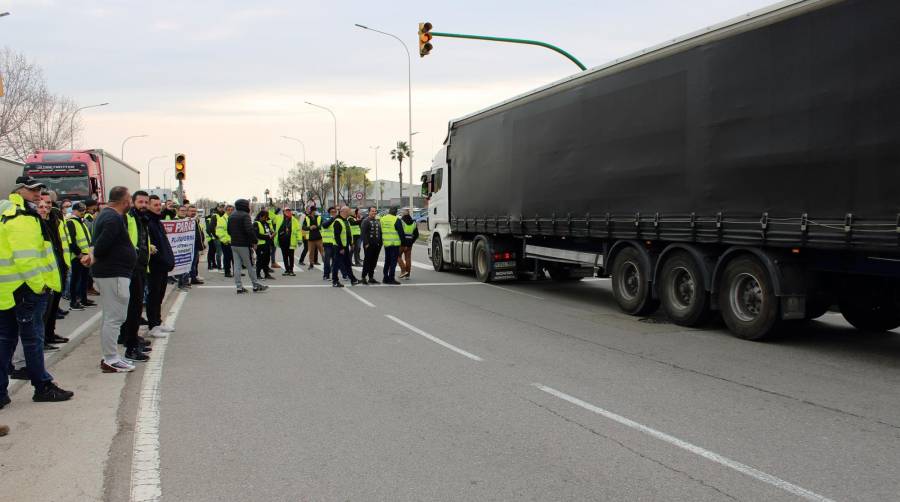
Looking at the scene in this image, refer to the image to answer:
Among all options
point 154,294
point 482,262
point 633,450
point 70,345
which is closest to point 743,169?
point 633,450

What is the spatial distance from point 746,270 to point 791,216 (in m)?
1.03

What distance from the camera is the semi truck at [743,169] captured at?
23.3ft

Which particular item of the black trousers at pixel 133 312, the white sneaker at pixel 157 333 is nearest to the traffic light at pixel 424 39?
the white sneaker at pixel 157 333

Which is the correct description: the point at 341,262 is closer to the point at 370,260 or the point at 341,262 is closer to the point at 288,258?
the point at 370,260

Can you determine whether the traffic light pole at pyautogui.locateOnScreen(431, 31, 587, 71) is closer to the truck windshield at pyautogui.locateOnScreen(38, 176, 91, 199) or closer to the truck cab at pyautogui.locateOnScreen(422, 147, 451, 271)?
the truck cab at pyautogui.locateOnScreen(422, 147, 451, 271)

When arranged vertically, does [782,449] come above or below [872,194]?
below

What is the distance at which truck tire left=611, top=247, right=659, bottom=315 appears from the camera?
35.3 feet

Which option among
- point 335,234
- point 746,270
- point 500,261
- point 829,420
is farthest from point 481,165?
point 829,420

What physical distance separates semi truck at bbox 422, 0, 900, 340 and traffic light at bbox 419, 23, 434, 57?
17.1 feet

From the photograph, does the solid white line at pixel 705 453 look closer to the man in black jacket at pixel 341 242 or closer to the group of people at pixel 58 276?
the group of people at pixel 58 276

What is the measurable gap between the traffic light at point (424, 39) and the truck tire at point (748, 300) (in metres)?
10.9

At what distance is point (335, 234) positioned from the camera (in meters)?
15.6

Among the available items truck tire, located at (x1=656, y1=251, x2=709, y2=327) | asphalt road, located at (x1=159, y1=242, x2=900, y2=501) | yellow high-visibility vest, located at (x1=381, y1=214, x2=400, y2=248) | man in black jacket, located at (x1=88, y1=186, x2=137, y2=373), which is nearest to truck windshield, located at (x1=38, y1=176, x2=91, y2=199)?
yellow high-visibility vest, located at (x1=381, y1=214, x2=400, y2=248)

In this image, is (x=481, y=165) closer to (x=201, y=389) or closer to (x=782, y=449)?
(x=201, y=389)
